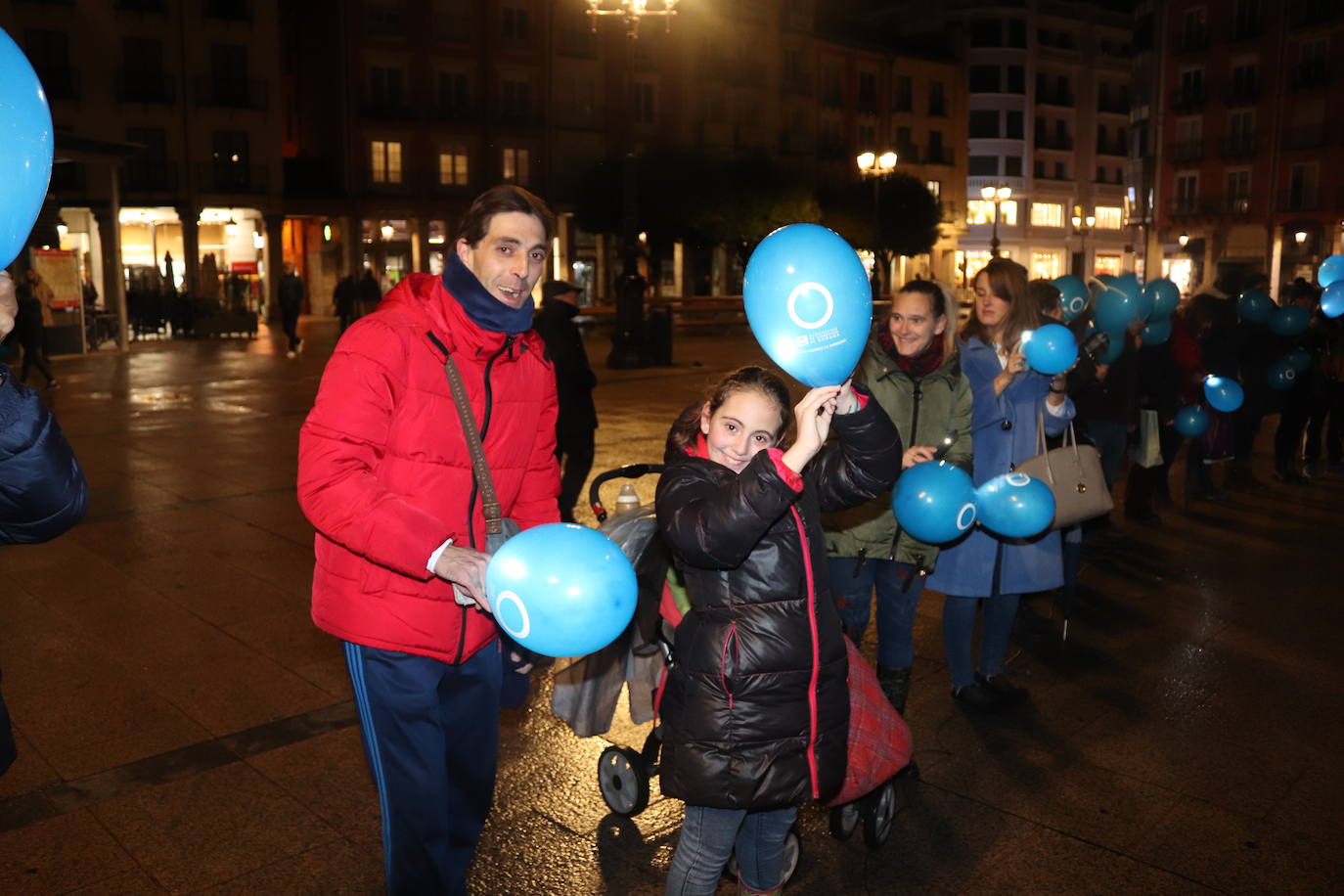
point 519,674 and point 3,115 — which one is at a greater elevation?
point 3,115

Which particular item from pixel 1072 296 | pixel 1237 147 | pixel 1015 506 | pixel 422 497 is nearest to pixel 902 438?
pixel 1015 506

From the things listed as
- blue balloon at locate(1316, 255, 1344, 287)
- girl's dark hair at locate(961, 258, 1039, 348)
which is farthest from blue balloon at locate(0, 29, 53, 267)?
blue balloon at locate(1316, 255, 1344, 287)

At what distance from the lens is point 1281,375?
9.32 metres

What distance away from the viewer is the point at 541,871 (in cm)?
341

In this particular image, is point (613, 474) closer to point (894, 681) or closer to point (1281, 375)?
point (894, 681)

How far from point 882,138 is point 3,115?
2352 inches

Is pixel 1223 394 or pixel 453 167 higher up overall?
pixel 453 167

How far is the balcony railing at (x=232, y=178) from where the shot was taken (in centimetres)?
3859

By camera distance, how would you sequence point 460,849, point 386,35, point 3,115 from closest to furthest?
point 3,115, point 460,849, point 386,35

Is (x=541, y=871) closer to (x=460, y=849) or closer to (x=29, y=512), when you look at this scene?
(x=460, y=849)

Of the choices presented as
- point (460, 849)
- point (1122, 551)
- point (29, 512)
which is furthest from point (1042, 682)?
point (29, 512)

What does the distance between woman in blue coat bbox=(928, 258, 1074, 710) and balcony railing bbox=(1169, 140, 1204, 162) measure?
52.0 meters

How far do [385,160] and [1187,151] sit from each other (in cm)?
3664

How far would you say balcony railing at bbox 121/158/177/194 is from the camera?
121 ft
